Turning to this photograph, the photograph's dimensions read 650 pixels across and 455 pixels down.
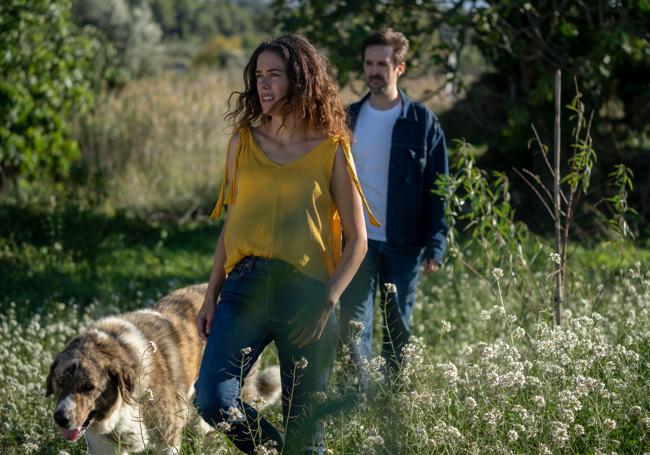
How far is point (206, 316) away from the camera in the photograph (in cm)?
414

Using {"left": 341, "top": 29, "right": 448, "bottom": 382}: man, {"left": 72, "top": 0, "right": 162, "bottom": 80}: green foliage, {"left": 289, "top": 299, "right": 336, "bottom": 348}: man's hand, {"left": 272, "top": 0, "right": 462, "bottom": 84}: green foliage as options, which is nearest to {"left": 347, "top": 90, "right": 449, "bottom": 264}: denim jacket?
{"left": 341, "top": 29, "right": 448, "bottom": 382}: man

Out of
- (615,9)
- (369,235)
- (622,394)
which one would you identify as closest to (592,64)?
(615,9)

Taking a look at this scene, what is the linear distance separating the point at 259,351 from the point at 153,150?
9.30m

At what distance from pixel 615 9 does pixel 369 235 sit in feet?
18.7

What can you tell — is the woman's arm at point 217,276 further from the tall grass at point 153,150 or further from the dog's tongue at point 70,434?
the tall grass at point 153,150

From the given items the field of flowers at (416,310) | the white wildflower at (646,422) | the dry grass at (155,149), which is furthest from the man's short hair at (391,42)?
the dry grass at (155,149)

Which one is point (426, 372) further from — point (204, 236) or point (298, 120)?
point (204, 236)

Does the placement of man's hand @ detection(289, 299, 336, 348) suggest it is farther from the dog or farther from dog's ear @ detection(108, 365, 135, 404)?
dog's ear @ detection(108, 365, 135, 404)

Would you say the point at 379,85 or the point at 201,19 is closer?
the point at 379,85

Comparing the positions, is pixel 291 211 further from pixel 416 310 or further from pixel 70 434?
pixel 416 310

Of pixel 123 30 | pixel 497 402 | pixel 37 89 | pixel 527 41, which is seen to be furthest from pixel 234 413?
pixel 123 30

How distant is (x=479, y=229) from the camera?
5.81 metres

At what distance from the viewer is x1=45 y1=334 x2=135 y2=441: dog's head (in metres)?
4.38

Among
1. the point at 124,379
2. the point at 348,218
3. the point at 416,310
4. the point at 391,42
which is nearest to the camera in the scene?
the point at 348,218
